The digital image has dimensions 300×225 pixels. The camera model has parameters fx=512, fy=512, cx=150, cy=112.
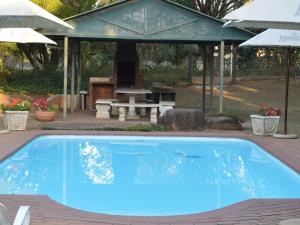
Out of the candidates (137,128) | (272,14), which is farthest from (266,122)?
(272,14)

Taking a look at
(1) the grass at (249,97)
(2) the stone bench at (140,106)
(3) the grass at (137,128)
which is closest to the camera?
(3) the grass at (137,128)

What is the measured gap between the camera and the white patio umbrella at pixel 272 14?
479cm

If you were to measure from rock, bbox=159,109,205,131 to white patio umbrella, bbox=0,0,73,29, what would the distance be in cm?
798

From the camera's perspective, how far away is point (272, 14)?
16.3ft

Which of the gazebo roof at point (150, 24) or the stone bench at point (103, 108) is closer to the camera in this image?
the gazebo roof at point (150, 24)

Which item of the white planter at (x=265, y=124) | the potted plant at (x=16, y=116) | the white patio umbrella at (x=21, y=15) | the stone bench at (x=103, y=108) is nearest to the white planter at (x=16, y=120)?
the potted plant at (x=16, y=116)

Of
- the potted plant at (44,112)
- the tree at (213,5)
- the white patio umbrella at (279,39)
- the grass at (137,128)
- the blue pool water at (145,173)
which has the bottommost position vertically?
the blue pool water at (145,173)

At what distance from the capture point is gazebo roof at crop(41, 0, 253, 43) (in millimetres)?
14375

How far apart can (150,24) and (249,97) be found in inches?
385

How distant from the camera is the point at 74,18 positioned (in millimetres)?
14305

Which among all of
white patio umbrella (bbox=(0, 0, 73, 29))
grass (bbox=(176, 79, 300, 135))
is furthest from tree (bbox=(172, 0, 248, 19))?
white patio umbrella (bbox=(0, 0, 73, 29))

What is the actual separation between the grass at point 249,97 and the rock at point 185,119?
367cm

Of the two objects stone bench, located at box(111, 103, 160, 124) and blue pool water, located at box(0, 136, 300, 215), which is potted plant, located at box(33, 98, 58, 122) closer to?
stone bench, located at box(111, 103, 160, 124)

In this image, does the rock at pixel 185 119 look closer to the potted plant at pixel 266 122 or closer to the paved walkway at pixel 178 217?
the potted plant at pixel 266 122
